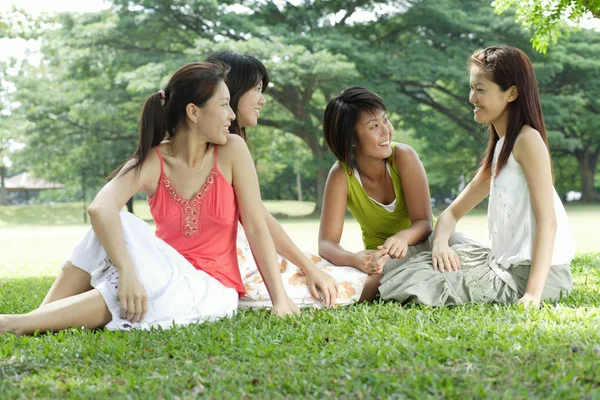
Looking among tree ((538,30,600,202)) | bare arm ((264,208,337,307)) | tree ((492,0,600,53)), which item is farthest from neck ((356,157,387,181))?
tree ((538,30,600,202))

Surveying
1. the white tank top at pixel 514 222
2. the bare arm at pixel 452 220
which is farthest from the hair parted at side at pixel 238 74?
the white tank top at pixel 514 222

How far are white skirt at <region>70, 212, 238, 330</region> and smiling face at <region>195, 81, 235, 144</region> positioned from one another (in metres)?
0.55

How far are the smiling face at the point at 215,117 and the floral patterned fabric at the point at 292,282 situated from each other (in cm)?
75

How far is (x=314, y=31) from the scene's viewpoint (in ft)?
77.9

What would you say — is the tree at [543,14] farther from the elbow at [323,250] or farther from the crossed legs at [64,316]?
the crossed legs at [64,316]

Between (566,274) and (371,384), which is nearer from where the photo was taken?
(371,384)

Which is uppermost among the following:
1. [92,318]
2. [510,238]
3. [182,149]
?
[182,149]

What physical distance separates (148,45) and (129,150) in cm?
475

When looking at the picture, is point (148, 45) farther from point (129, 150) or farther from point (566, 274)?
point (566, 274)

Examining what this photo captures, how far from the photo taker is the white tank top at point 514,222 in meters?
3.80

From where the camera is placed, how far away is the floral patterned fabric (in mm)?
3895

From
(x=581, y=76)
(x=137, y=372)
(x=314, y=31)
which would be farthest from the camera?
(x=581, y=76)

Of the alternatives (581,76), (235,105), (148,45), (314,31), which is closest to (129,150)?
(148,45)

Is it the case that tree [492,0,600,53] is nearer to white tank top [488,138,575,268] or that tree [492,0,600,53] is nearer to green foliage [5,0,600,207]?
white tank top [488,138,575,268]
